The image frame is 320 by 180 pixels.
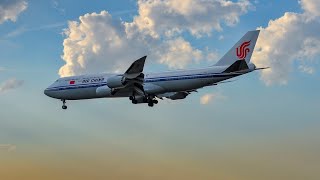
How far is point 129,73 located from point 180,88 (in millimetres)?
6608

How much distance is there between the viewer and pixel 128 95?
71312 mm

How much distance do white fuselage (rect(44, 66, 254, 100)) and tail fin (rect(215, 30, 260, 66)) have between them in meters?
A: 3.81

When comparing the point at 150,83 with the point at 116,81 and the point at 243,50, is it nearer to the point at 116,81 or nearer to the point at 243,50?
the point at 116,81

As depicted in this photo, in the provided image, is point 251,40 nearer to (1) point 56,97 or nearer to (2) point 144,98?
(2) point 144,98

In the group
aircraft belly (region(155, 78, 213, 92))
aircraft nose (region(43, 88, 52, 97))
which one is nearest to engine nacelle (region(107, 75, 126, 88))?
aircraft belly (region(155, 78, 213, 92))

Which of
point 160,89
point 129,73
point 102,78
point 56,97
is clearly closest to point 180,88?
point 160,89

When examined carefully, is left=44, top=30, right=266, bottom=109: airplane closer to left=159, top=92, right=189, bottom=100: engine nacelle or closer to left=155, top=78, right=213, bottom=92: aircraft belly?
left=155, top=78, right=213, bottom=92: aircraft belly

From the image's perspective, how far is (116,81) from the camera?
65.6m

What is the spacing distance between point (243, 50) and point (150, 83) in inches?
477

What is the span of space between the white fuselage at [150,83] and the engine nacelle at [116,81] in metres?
3.13

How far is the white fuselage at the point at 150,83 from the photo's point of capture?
6456 centimetres

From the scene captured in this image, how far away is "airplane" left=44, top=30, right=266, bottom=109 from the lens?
63688 mm

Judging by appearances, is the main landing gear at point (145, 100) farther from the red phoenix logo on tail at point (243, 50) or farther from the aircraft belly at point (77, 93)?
the red phoenix logo on tail at point (243, 50)

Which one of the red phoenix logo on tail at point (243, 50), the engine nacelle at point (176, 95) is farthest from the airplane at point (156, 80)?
the engine nacelle at point (176, 95)
